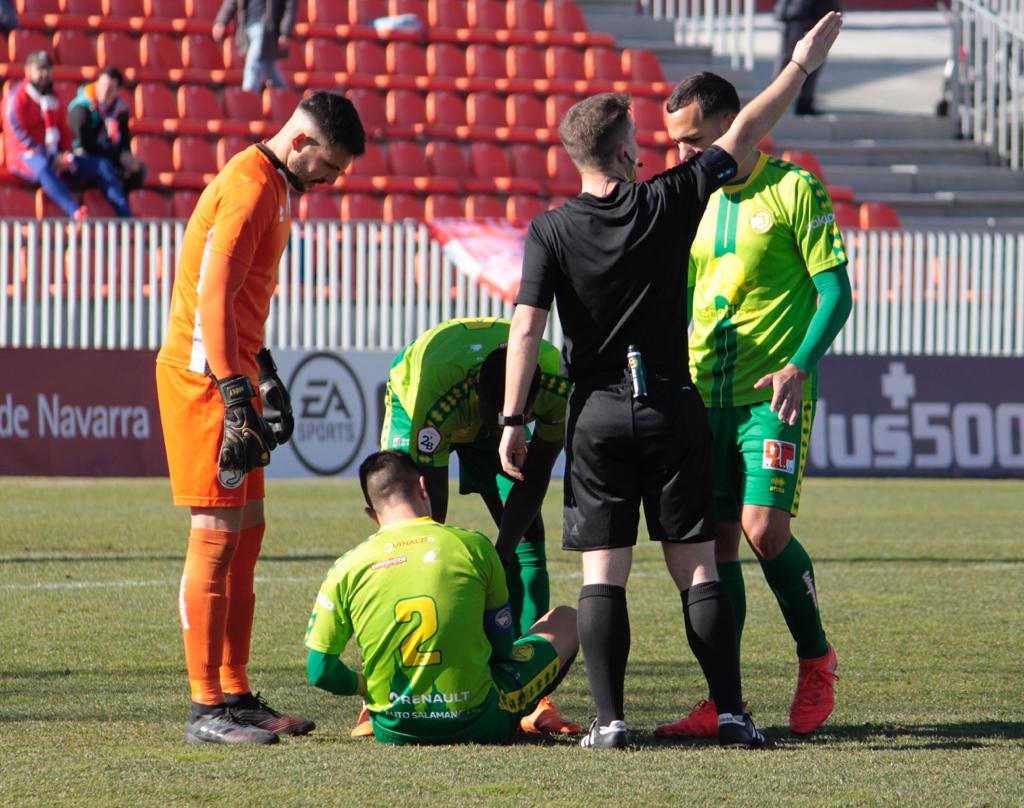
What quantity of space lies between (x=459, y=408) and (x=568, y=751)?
1.48 m

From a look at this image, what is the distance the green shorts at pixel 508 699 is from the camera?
4887mm

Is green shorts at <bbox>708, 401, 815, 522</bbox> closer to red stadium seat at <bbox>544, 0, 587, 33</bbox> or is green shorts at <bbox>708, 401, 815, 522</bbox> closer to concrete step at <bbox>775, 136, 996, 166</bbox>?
concrete step at <bbox>775, 136, 996, 166</bbox>

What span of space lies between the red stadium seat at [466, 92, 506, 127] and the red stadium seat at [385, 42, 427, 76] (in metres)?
0.91

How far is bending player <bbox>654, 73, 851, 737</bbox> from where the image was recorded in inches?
213

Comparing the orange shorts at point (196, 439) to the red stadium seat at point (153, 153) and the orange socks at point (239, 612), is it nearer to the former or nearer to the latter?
the orange socks at point (239, 612)

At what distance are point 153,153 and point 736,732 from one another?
15.6 m

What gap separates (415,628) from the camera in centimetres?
480

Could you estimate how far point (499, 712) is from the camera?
4918mm

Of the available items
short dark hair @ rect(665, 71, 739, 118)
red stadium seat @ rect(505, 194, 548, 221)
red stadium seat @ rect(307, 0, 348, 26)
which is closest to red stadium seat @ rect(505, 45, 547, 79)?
red stadium seat @ rect(307, 0, 348, 26)

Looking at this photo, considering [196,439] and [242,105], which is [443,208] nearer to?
[242,105]

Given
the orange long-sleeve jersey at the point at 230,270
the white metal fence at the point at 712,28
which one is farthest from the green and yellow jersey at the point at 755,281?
the white metal fence at the point at 712,28

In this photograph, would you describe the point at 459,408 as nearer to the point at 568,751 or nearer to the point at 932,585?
the point at 568,751

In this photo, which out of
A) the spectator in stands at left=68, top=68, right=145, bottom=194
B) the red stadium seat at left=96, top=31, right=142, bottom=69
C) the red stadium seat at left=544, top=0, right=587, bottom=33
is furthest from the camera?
the red stadium seat at left=544, top=0, right=587, bottom=33

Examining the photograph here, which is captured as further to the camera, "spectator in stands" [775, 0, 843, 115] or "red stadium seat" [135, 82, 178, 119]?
"spectator in stands" [775, 0, 843, 115]
